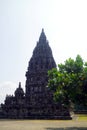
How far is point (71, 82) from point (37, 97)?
32.0 metres

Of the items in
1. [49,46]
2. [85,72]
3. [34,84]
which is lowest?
[85,72]

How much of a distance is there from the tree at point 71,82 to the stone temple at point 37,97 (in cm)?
1445

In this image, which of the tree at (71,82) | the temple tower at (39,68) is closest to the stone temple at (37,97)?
the temple tower at (39,68)

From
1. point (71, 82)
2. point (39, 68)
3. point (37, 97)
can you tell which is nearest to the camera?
point (71, 82)

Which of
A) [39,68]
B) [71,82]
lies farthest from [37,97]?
[71,82]

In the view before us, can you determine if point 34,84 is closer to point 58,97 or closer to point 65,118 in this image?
point 65,118

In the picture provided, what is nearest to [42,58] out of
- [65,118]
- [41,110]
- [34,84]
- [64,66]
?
[34,84]

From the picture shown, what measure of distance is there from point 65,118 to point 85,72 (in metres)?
19.9

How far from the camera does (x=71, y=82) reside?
113 ft

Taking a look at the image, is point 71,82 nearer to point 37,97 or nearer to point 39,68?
point 37,97

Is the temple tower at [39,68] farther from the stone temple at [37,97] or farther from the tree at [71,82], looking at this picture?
the tree at [71,82]

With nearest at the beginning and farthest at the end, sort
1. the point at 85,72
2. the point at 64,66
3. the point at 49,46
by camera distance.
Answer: the point at 85,72 → the point at 64,66 → the point at 49,46

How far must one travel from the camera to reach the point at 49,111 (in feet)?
186

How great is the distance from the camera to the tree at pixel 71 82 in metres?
33.7
